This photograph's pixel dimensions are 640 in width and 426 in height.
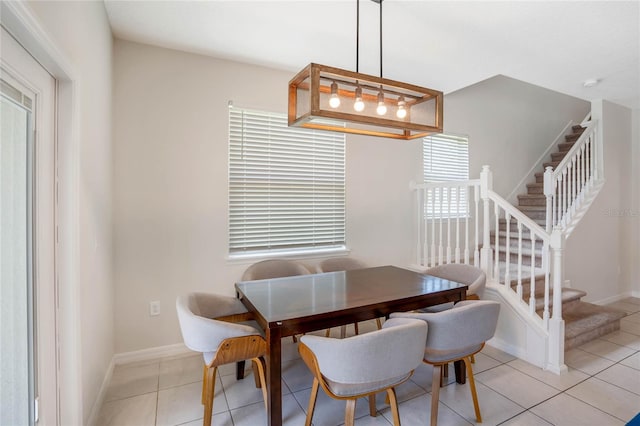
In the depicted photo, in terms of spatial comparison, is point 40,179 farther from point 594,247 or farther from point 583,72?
point 594,247

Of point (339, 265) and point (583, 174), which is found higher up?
point (583, 174)

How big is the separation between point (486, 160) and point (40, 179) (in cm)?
501

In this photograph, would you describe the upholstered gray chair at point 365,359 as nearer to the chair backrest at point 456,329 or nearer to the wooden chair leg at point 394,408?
the wooden chair leg at point 394,408

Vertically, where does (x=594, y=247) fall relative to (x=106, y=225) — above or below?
below

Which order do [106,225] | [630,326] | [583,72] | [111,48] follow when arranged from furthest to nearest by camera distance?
1. [630,326]
2. [583,72]
3. [111,48]
4. [106,225]

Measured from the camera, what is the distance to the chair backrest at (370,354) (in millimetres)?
1438

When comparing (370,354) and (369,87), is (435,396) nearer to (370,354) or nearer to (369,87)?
(370,354)

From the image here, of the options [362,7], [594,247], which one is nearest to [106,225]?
[362,7]

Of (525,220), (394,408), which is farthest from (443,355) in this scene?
(525,220)

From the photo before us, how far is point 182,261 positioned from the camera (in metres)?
2.91

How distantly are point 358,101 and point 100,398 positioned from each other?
8.47 ft

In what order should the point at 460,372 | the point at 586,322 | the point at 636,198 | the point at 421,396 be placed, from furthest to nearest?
the point at 636,198 < the point at 586,322 < the point at 460,372 < the point at 421,396

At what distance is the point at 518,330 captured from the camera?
287cm

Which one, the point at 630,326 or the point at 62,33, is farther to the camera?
the point at 630,326
